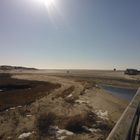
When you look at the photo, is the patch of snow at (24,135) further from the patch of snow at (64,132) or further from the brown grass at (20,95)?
the brown grass at (20,95)

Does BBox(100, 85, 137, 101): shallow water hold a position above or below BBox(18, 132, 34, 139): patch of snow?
below

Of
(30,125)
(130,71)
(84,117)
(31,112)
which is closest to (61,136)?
A: (30,125)

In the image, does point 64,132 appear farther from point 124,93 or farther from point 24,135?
point 124,93

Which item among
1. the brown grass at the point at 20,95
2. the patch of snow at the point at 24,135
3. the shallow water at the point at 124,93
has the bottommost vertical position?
the shallow water at the point at 124,93

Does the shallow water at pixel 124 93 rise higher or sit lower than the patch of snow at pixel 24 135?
lower

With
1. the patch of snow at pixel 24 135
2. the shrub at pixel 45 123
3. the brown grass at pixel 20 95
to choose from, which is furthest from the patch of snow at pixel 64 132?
the brown grass at pixel 20 95

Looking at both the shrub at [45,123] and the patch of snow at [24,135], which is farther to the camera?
the shrub at [45,123]

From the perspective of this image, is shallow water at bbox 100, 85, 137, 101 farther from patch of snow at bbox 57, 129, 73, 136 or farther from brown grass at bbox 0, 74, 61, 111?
patch of snow at bbox 57, 129, 73, 136

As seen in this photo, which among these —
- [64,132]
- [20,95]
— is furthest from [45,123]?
[20,95]

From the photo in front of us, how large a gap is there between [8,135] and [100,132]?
13.1ft

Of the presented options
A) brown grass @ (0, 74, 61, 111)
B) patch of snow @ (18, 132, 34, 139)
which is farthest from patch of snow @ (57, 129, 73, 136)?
brown grass @ (0, 74, 61, 111)

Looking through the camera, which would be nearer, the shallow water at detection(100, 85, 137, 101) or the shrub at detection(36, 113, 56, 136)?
the shrub at detection(36, 113, 56, 136)

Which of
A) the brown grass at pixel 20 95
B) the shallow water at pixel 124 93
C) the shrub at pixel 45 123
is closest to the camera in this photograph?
the shrub at pixel 45 123

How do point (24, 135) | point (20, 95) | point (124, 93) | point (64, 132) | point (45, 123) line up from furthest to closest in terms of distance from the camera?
point (124, 93), point (20, 95), point (45, 123), point (64, 132), point (24, 135)
